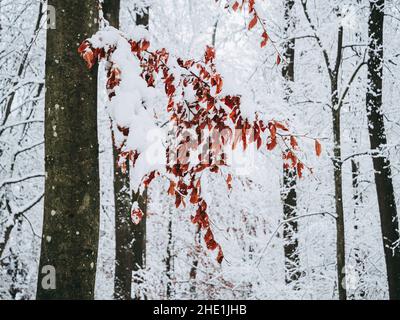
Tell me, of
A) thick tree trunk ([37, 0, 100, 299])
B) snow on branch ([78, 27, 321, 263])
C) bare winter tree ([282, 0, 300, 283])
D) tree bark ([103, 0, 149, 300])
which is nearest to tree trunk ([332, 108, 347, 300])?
bare winter tree ([282, 0, 300, 283])

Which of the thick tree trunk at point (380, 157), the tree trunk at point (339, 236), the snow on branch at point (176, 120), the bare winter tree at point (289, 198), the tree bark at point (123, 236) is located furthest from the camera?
the bare winter tree at point (289, 198)

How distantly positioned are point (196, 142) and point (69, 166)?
78 centimetres

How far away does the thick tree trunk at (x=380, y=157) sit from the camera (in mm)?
8672

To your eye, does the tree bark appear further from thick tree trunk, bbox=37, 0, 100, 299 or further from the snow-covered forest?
thick tree trunk, bbox=37, 0, 100, 299

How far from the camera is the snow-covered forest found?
2553mm

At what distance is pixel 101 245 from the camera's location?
13477 millimetres

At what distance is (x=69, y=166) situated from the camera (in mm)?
2525

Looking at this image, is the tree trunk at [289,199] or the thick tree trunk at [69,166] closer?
the thick tree trunk at [69,166]

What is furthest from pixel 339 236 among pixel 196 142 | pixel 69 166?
pixel 69 166

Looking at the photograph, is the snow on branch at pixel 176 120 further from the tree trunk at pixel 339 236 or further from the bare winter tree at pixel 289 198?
the bare winter tree at pixel 289 198

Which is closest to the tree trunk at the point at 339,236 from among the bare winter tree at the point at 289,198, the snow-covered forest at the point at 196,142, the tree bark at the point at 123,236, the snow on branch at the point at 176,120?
the snow-covered forest at the point at 196,142

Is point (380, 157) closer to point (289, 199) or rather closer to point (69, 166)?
point (289, 199)

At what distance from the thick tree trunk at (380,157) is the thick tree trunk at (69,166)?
7.36 m

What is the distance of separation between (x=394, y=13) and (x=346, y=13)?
1.52 m
